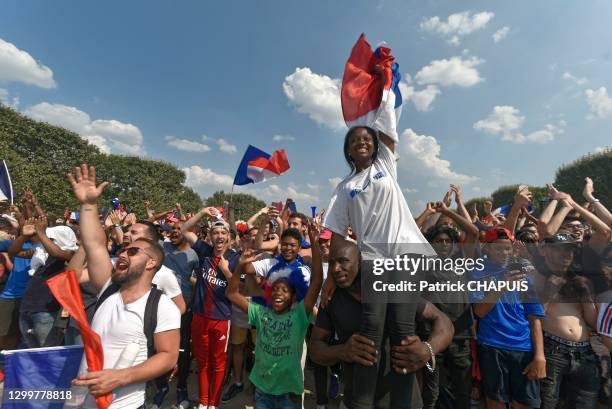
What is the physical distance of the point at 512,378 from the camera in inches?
118

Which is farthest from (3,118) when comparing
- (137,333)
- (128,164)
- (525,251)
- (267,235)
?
(525,251)

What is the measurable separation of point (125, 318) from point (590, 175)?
101ft

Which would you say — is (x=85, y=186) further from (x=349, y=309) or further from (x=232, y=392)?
(x=232, y=392)

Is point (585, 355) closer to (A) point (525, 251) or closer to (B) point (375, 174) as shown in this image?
(A) point (525, 251)

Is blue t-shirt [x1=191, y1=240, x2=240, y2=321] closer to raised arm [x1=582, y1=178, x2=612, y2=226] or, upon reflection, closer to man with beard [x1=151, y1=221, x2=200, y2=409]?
man with beard [x1=151, y1=221, x2=200, y2=409]

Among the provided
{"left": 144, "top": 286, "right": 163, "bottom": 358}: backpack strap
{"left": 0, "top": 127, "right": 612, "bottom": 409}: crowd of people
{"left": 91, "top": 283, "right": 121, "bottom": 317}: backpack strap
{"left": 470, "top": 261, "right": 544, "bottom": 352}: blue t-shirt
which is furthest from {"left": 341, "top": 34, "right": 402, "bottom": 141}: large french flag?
{"left": 91, "top": 283, "right": 121, "bottom": 317}: backpack strap

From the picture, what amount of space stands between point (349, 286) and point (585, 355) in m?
2.80

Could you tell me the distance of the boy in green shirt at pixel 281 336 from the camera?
2834 mm

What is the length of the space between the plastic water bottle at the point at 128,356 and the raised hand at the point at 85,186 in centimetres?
117

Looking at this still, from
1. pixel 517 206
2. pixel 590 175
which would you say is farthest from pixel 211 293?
pixel 590 175

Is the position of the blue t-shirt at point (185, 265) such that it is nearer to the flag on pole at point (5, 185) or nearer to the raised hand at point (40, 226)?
the raised hand at point (40, 226)

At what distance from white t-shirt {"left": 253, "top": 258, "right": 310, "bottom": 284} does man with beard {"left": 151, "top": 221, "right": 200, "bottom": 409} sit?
47.1 inches

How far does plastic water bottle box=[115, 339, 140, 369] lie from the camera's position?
192 cm

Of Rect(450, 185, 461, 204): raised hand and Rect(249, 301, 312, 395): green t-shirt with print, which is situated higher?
Rect(450, 185, 461, 204): raised hand
